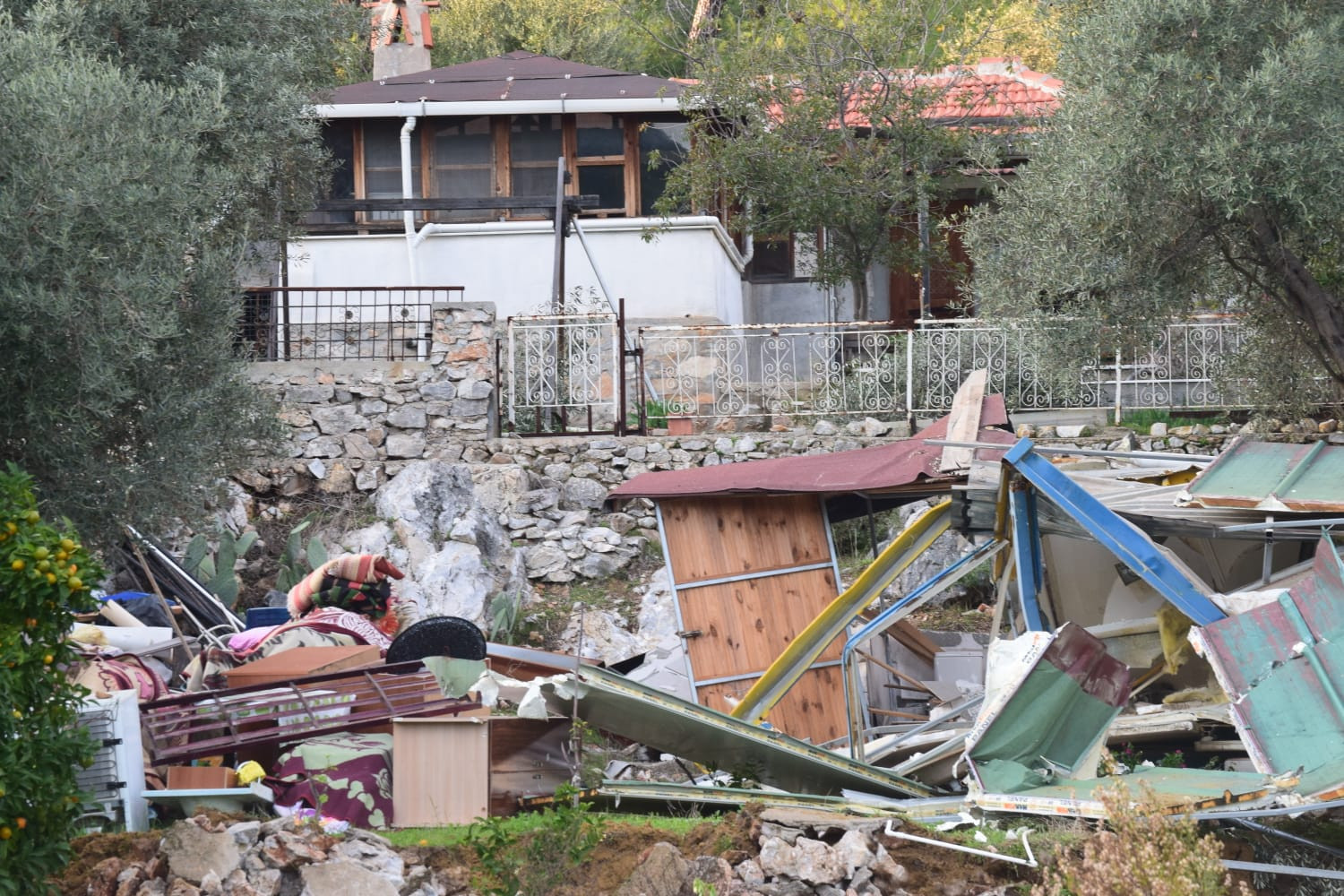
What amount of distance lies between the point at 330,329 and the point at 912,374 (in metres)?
6.16

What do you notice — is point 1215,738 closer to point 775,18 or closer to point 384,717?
point 384,717

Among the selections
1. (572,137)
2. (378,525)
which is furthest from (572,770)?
(572,137)

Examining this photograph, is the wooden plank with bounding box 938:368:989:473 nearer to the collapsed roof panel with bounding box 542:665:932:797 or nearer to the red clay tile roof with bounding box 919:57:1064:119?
the collapsed roof panel with bounding box 542:665:932:797

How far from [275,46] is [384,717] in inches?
238

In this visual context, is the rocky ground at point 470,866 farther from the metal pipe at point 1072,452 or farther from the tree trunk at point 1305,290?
the tree trunk at point 1305,290

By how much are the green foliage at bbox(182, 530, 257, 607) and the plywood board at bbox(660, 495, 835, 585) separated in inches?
144

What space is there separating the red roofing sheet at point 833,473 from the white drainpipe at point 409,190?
26.6 ft

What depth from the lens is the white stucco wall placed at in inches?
705

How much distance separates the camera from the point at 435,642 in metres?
8.52

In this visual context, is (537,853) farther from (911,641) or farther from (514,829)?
(911,641)

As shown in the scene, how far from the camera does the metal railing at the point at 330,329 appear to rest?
1475 centimetres

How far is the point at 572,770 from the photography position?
24.5 feet

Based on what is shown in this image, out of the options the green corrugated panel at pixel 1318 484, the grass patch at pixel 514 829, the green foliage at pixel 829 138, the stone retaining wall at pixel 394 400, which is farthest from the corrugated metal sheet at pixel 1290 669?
the green foliage at pixel 829 138

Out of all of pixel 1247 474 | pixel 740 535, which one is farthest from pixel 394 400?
pixel 1247 474
